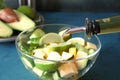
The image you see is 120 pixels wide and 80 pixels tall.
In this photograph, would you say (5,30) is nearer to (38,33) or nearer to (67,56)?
(38,33)

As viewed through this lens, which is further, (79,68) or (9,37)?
(9,37)

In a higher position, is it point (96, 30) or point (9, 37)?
point (96, 30)

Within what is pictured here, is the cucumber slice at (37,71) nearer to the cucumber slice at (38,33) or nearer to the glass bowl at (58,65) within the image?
the glass bowl at (58,65)

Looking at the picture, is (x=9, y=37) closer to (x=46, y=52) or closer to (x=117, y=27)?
(x=46, y=52)

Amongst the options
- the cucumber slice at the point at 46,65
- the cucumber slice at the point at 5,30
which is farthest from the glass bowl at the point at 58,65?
the cucumber slice at the point at 5,30

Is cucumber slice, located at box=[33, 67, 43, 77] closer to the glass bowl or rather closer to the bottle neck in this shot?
the glass bowl

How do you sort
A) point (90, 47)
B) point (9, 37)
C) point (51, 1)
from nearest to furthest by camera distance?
point (90, 47), point (9, 37), point (51, 1)

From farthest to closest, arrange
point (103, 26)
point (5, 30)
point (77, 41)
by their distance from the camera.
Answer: point (5, 30) < point (77, 41) < point (103, 26)

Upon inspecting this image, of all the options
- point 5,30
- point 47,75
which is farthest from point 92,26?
point 5,30

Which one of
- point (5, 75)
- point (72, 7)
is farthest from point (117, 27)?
point (72, 7)
